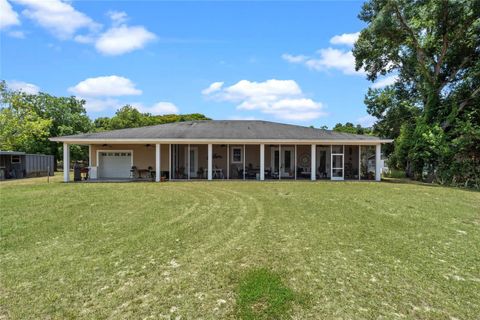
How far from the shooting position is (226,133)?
1997cm

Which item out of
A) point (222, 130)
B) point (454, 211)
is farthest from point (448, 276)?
point (222, 130)

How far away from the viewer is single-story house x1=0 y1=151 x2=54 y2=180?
2206 centimetres

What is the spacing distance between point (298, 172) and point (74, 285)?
18.0 meters

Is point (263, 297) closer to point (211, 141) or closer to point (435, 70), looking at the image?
point (211, 141)

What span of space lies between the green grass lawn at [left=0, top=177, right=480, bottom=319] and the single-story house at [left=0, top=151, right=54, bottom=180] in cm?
1629

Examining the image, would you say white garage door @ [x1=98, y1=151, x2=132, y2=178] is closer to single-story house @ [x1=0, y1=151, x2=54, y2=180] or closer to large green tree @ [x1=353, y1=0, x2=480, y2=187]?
single-story house @ [x1=0, y1=151, x2=54, y2=180]

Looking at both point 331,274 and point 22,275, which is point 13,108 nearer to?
point 22,275

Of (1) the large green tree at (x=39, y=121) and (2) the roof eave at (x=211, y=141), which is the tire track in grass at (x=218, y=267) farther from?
(1) the large green tree at (x=39, y=121)

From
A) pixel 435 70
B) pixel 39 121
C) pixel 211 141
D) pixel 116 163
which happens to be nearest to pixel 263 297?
pixel 211 141

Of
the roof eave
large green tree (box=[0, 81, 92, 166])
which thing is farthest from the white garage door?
large green tree (box=[0, 81, 92, 166])

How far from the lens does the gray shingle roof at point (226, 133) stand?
18.5 metres

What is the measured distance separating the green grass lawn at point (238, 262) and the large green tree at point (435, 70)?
37.5ft

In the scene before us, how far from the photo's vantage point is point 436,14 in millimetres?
17844

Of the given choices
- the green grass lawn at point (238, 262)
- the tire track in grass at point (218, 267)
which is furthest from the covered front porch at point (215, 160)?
the tire track in grass at point (218, 267)
